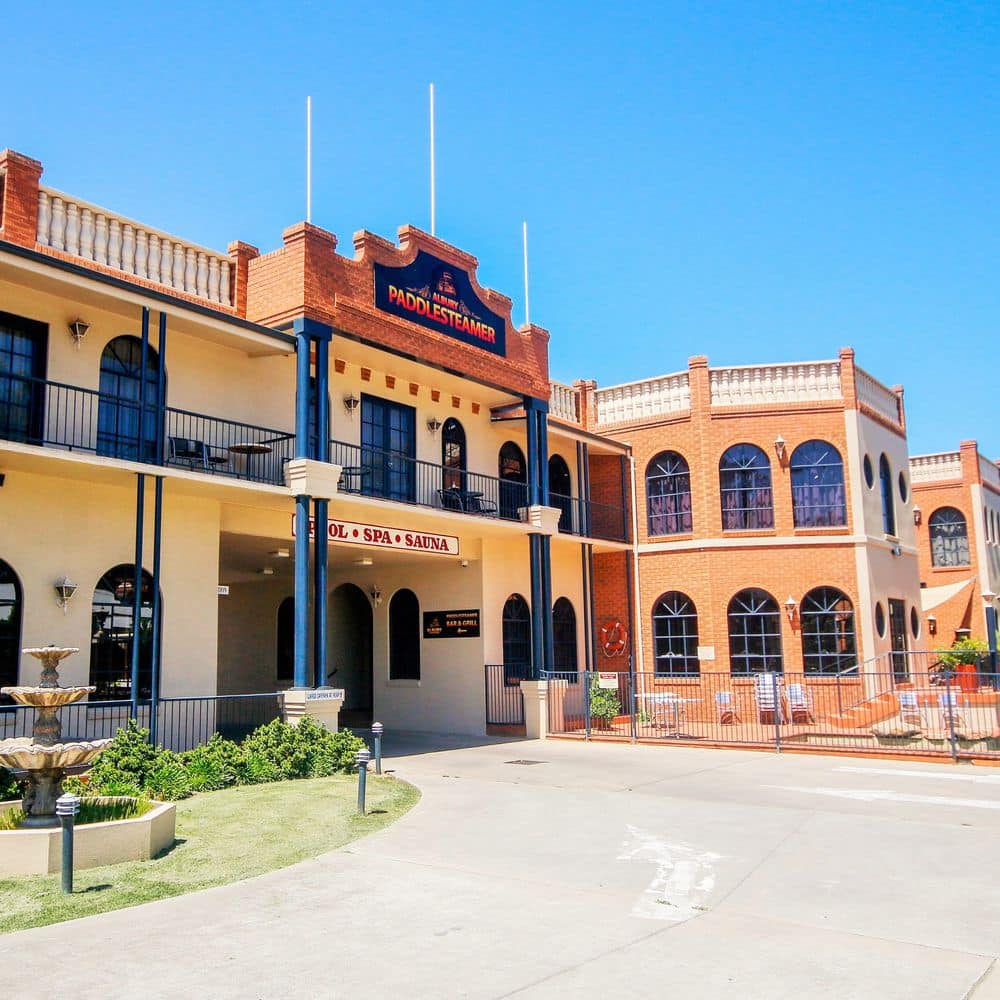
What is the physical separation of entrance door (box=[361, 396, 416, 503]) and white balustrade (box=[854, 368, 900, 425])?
12.3 m

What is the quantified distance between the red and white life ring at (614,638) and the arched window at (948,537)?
17.0m

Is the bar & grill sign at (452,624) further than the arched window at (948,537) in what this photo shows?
No

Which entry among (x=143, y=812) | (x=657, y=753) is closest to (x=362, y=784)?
(x=143, y=812)

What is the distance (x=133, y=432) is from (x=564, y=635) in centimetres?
1313

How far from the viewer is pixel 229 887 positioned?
25.7 ft

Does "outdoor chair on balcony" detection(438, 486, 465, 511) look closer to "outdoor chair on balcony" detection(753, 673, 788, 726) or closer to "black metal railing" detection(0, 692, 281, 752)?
"black metal railing" detection(0, 692, 281, 752)

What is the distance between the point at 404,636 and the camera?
906 inches

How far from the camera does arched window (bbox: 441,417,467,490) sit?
2178 centimetres

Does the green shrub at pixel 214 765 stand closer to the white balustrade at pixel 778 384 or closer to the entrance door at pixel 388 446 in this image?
the entrance door at pixel 388 446

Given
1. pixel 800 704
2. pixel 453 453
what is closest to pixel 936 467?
pixel 800 704

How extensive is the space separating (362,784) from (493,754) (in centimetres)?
679

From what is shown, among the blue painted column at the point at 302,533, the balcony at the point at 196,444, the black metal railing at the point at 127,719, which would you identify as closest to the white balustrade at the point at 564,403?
the balcony at the point at 196,444

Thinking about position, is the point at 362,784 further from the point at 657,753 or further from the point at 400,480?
the point at 400,480

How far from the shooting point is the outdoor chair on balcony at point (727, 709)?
2161 cm
